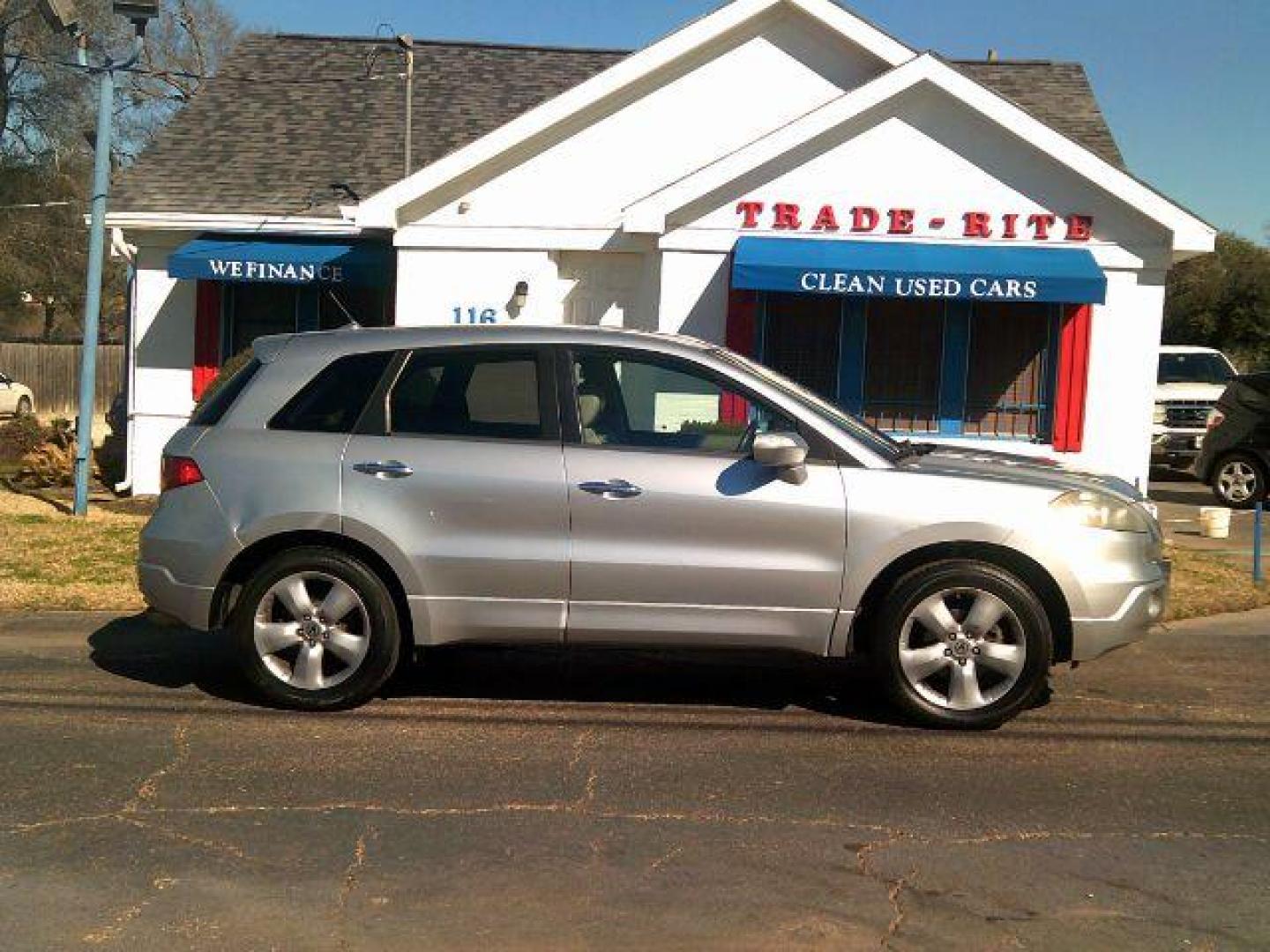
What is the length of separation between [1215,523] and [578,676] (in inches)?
306

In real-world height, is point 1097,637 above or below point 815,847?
above

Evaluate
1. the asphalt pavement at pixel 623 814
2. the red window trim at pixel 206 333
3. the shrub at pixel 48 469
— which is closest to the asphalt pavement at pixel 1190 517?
the asphalt pavement at pixel 623 814

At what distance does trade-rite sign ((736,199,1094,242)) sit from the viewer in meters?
12.8

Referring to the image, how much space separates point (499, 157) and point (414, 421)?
7.65 metres

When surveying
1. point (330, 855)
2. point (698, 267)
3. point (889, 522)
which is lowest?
point (330, 855)

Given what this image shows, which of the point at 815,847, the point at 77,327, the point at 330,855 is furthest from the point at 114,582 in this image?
the point at 77,327

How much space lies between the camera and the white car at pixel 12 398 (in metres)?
29.7

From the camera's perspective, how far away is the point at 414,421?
20.6ft

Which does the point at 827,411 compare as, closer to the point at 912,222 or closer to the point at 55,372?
the point at 912,222

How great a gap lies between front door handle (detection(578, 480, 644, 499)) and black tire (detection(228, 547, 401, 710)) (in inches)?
41.4

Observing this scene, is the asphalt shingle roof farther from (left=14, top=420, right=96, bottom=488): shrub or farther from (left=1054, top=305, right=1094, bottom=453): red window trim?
(left=14, top=420, right=96, bottom=488): shrub

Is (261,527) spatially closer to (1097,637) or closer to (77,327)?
(1097,637)

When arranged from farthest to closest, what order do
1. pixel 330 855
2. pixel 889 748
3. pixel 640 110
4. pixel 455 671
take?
pixel 640 110 → pixel 455 671 → pixel 889 748 → pixel 330 855

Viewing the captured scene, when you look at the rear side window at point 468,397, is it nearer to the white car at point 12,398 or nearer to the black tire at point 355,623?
the black tire at point 355,623
